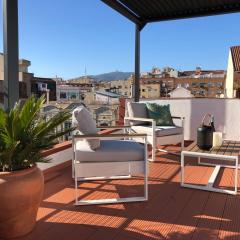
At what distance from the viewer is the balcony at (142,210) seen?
86.6 inches

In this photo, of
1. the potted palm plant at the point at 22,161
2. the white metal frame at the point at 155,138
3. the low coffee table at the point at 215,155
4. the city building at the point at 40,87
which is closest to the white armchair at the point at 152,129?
the white metal frame at the point at 155,138

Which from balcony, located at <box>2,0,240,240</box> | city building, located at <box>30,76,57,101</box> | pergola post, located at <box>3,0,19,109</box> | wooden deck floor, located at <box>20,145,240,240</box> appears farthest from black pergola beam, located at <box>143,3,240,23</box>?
pergola post, located at <box>3,0,19,109</box>

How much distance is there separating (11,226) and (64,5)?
7929 millimetres

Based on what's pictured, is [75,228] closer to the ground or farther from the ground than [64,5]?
closer to the ground

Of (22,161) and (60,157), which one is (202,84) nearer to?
(60,157)

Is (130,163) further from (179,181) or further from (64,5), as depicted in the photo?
(64,5)

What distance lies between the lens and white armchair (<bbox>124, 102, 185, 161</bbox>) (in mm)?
4434

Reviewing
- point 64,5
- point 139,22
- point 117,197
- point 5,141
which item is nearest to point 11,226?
point 5,141

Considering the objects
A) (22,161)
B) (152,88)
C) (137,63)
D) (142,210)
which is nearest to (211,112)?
(137,63)

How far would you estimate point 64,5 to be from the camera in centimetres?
878

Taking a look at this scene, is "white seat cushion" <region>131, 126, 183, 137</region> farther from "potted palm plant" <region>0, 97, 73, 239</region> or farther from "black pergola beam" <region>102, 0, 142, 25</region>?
"potted palm plant" <region>0, 97, 73, 239</region>

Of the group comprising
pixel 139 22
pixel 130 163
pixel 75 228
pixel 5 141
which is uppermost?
pixel 139 22

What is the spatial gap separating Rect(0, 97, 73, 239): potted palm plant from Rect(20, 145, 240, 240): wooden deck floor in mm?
190

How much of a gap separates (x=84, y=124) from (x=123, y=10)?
2977 millimetres
